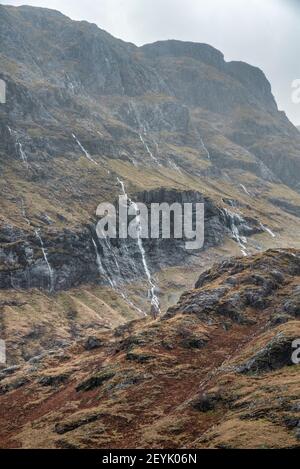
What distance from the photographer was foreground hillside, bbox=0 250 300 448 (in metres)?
61.1

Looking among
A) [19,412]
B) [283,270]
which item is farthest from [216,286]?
[19,412]

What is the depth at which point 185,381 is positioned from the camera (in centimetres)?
7888

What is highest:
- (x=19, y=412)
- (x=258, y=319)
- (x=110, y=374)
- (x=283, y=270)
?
(x=283, y=270)

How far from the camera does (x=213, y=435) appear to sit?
5694 centimetres

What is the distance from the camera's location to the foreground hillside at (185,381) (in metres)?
61.1

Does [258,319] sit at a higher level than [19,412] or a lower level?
higher
